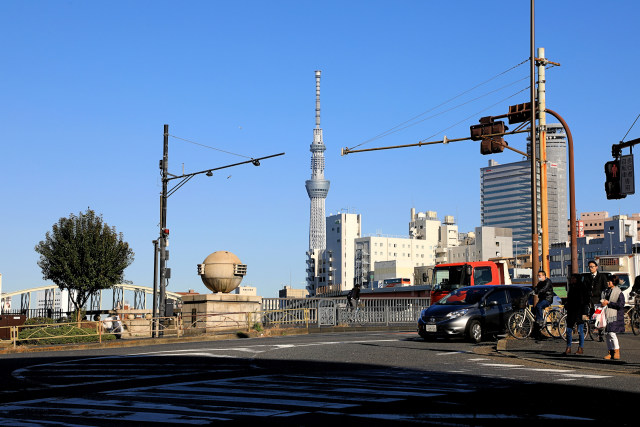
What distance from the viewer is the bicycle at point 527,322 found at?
→ 1970 centimetres

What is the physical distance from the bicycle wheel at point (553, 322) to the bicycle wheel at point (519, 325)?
555mm

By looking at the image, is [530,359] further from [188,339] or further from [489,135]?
[188,339]

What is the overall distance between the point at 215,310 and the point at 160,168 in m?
6.88

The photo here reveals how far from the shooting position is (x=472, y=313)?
21828 millimetres

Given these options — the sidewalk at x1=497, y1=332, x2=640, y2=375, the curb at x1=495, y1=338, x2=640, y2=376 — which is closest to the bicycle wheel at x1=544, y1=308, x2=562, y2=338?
the sidewalk at x1=497, y1=332, x2=640, y2=375

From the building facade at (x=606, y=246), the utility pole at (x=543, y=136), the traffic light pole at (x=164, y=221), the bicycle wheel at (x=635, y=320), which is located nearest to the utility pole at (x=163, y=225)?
the traffic light pole at (x=164, y=221)

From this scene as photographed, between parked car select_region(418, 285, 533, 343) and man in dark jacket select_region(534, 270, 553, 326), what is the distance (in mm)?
1967

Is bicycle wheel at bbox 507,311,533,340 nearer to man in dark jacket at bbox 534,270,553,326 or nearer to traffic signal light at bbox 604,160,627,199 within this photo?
man in dark jacket at bbox 534,270,553,326

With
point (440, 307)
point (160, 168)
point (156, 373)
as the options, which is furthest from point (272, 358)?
point (160, 168)

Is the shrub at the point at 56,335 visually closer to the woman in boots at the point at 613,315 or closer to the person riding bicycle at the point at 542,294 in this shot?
the person riding bicycle at the point at 542,294

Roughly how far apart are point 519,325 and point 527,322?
0.93 ft

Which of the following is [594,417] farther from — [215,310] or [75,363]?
[215,310]

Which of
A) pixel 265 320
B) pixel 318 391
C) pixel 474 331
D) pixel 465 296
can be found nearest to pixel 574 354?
pixel 474 331

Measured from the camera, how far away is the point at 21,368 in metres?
16.0
